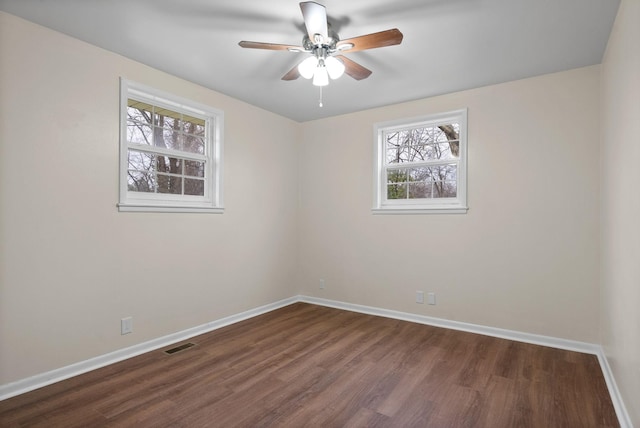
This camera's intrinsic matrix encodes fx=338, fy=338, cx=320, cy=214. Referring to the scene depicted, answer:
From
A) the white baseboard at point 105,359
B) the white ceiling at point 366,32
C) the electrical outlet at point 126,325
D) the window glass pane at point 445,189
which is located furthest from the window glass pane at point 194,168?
the window glass pane at point 445,189

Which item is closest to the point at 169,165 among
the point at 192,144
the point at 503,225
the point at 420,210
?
the point at 192,144

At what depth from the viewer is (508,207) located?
10.9ft

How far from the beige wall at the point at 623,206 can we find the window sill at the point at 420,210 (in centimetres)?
119

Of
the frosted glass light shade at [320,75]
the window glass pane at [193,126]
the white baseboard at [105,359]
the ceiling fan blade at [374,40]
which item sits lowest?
the white baseboard at [105,359]

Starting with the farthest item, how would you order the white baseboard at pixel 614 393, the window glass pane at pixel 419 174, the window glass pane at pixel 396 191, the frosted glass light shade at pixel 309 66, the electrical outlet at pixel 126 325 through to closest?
the window glass pane at pixel 396 191 < the window glass pane at pixel 419 174 < the electrical outlet at pixel 126 325 < the frosted glass light shade at pixel 309 66 < the white baseboard at pixel 614 393

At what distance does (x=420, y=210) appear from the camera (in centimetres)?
383

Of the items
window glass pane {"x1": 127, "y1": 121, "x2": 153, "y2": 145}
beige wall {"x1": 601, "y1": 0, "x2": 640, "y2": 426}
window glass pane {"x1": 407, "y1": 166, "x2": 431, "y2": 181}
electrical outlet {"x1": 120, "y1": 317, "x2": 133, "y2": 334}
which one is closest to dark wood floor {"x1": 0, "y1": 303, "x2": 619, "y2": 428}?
electrical outlet {"x1": 120, "y1": 317, "x2": 133, "y2": 334}

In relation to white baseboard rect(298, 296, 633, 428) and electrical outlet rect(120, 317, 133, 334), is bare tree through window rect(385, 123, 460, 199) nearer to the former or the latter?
white baseboard rect(298, 296, 633, 428)

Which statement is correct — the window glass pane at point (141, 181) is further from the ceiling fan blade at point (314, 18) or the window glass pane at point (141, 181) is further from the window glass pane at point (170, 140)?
the ceiling fan blade at point (314, 18)

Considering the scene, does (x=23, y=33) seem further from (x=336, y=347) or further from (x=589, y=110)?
→ (x=589, y=110)

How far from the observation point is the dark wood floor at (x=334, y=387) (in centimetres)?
201

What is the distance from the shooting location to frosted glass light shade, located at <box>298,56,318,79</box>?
2.38 metres

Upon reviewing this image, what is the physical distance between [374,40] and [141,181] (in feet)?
7.62

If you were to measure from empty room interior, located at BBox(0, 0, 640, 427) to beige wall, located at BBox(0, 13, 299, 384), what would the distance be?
1 cm
